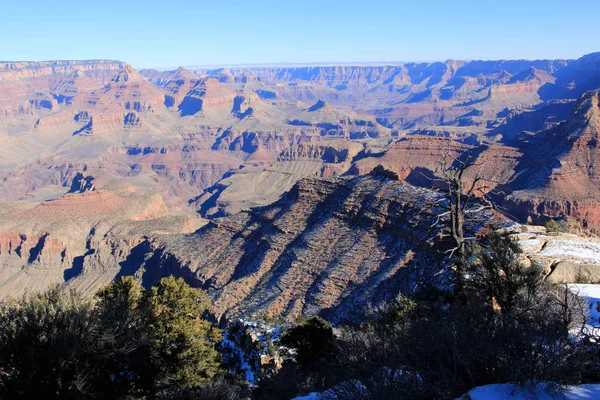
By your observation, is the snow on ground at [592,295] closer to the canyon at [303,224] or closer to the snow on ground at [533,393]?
the canyon at [303,224]

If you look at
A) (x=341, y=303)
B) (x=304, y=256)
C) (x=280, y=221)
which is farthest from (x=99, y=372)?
(x=280, y=221)

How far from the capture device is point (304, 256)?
44.6 m

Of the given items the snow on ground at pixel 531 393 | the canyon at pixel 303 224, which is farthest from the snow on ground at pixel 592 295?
the snow on ground at pixel 531 393

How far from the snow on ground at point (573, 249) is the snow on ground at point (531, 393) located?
13.8m

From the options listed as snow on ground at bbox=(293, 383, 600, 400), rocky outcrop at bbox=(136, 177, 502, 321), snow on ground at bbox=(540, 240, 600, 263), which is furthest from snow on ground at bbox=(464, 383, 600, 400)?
rocky outcrop at bbox=(136, 177, 502, 321)

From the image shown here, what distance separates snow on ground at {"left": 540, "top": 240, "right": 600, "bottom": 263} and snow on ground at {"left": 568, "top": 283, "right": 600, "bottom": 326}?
10.2ft

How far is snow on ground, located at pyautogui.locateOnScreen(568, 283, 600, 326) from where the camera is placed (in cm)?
1808

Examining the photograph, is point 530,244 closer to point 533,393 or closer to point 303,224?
point 533,393

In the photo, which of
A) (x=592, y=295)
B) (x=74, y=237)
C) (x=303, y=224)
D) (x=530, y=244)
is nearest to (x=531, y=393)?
(x=592, y=295)

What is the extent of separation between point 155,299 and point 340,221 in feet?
78.4

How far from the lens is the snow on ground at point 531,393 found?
467 inches

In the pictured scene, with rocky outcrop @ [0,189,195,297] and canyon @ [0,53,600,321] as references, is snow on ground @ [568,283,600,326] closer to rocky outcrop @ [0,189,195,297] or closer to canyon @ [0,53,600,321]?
canyon @ [0,53,600,321]

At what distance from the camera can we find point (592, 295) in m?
20.3

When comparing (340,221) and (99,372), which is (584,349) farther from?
(340,221)
